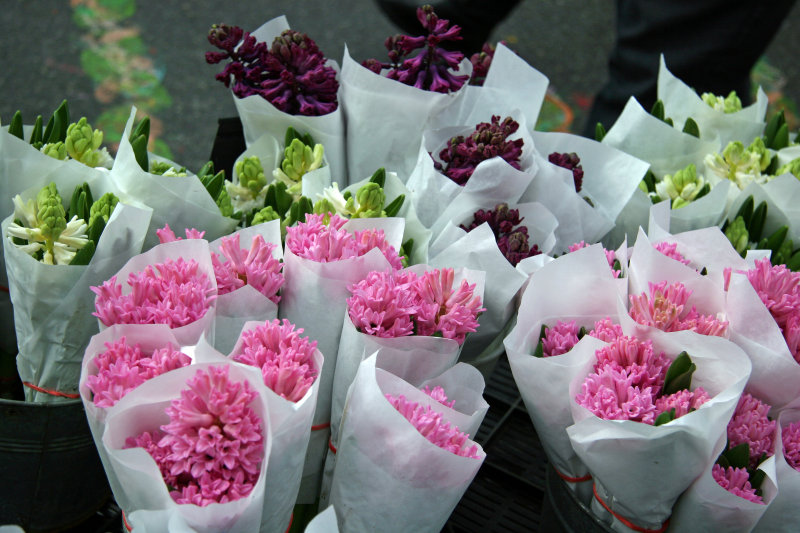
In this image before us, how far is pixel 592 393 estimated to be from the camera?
0.85 metres

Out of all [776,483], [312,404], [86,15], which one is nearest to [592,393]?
[776,483]

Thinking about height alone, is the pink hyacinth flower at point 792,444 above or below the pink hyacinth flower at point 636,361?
below

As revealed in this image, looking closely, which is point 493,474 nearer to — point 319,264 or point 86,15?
point 319,264

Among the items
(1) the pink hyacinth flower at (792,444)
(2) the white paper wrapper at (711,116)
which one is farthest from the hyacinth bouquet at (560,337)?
(2) the white paper wrapper at (711,116)

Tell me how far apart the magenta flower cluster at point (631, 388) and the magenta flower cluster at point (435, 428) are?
0.49ft

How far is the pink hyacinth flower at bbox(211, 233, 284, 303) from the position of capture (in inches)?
35.7

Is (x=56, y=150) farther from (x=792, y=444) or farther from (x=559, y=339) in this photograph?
(x=792, y=444)

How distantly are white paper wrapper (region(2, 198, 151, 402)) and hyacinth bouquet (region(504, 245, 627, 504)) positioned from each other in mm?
469

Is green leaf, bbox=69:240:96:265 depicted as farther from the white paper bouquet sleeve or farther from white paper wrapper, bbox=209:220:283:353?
the white paper bouquet sleeve

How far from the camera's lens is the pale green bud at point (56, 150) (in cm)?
106

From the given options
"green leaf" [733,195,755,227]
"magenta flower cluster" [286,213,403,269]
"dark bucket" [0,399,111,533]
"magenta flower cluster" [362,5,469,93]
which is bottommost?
"dark bucket" [0,399,111,533]

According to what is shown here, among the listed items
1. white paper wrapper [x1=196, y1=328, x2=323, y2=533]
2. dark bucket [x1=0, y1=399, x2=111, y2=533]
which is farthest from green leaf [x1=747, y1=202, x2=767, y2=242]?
dark bucket [x1=0, y1=399, x2=111, y2=533]

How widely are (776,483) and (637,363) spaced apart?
0.60 feet

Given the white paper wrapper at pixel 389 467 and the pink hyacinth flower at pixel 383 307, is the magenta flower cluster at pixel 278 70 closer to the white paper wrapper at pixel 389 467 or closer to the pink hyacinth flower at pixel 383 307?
the pink hyacinth flower at pixel 383 307
